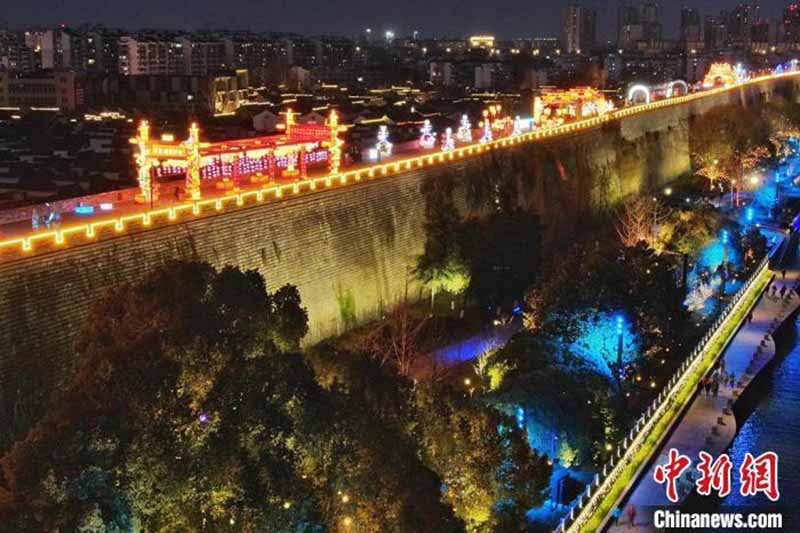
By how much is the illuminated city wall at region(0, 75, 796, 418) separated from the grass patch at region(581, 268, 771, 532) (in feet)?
24.6

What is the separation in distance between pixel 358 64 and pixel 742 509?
102962mm

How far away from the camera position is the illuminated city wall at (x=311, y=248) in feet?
50.3

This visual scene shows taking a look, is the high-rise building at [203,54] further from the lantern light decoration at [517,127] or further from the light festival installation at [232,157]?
the light festival installation at [232,157]

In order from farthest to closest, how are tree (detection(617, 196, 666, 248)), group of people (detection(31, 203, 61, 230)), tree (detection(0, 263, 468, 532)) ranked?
1. tree (detection(617, 196, 666, 248))
2. group of people (detection(31, 203, 61, 230))
3. tree (detection(0, 263, 468, 532))

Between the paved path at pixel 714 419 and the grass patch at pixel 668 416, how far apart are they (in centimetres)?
19

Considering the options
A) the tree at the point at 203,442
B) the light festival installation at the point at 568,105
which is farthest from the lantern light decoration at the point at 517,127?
the tree at the point at 203,442

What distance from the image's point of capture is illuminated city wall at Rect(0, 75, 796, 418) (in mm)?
15336

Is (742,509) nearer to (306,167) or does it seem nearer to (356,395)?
(356,395)

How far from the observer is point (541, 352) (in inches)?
655

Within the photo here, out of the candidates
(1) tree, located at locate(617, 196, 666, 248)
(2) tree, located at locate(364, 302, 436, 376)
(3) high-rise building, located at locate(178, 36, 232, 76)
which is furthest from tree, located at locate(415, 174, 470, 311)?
(3) high-rise building, located at locate(178, 36, 232, 76)

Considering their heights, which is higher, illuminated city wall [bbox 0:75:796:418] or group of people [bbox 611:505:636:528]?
illuminated city wall [bbox 0:75:796:418]

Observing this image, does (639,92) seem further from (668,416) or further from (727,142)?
(668,416)

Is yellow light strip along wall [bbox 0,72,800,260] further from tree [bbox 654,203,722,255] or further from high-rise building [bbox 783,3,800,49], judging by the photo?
high-rise building [bbox 783,3,800,49]

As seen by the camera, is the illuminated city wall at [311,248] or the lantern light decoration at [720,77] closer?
the illuminated city wall at [311,248]
